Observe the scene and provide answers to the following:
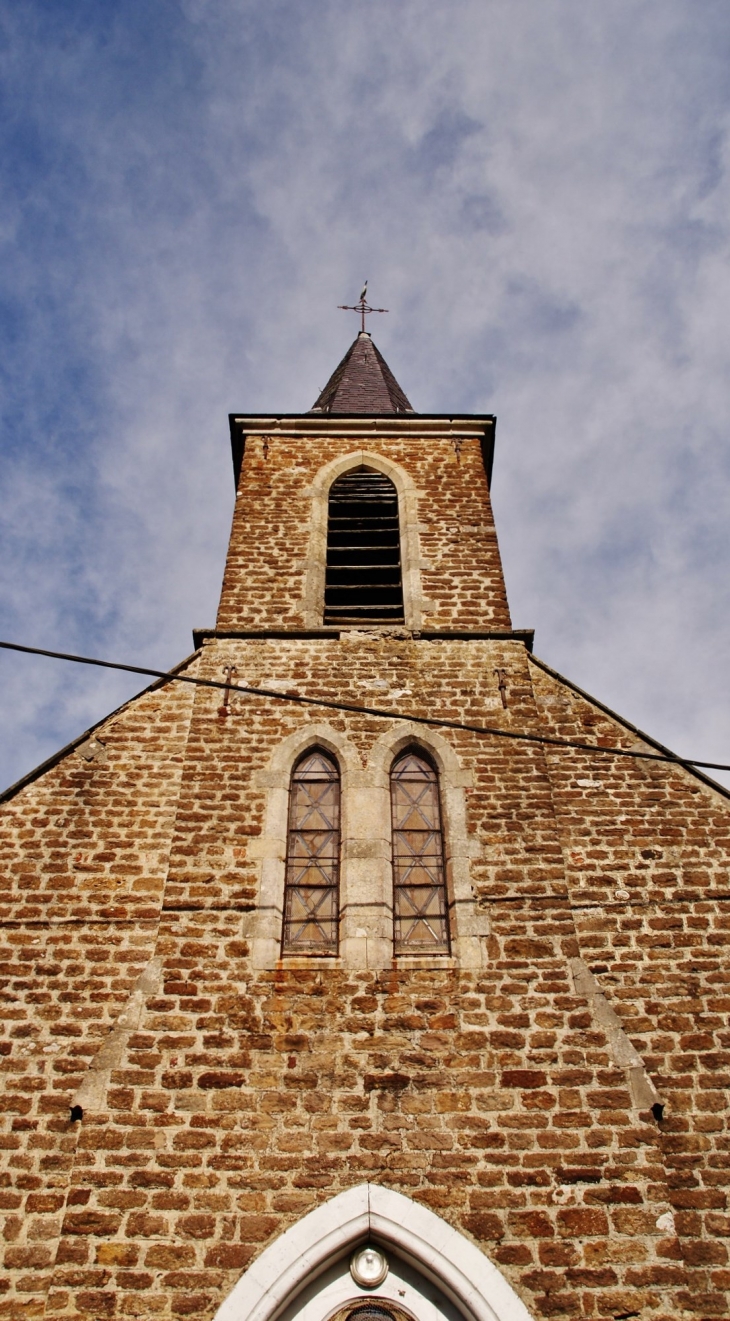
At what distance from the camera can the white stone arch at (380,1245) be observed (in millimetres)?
4883

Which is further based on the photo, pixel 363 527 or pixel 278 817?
pixel 363 527

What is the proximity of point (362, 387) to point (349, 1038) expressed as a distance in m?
10.0

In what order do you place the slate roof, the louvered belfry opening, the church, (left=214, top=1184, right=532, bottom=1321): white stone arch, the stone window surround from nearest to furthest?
1. (left=214, top=1184, right=532, bottom=1321): white stone arch
2. the church
3. the stone window surround
4. the louvered belfry opening
5. the slate roof

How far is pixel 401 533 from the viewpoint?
9.62 m

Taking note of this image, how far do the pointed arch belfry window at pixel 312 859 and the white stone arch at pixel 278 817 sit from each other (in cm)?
8

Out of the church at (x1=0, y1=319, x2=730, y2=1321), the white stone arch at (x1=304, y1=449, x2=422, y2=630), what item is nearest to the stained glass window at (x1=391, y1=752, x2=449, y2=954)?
the church at (x1=0, y1=319, x2=730, y2=1321)

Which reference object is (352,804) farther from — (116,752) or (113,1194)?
(113,1194)

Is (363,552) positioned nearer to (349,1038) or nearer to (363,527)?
(363,527)

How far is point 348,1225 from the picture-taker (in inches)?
201

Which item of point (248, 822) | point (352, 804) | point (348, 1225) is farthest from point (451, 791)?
point (348, 1225)

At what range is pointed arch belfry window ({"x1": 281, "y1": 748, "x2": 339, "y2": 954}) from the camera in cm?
646

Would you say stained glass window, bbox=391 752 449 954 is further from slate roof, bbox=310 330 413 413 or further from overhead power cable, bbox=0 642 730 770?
slate roof, bbox=310 330 413 413

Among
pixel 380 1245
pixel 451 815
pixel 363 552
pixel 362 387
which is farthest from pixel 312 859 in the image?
pixel 362 387

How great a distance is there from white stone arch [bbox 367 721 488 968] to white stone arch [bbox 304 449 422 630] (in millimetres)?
1359
